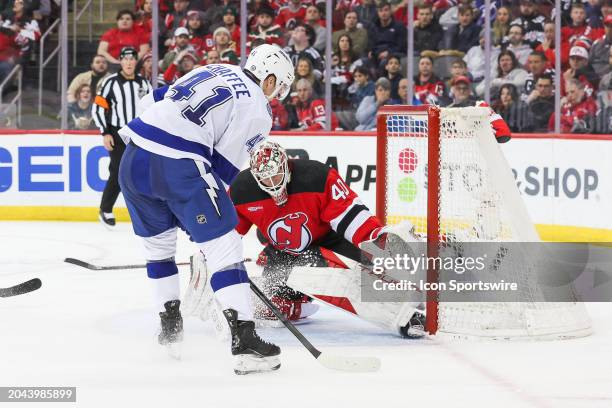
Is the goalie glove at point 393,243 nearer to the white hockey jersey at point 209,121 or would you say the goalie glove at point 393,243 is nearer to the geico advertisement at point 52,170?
the white hockey jersey at point 209,121

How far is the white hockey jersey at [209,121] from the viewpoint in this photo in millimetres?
3498

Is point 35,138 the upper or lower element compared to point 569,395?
upper

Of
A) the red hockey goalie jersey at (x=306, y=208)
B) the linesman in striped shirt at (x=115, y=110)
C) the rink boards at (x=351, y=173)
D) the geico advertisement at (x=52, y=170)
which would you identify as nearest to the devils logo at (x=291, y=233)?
the red hockey goalie jersey at (x=306, y=208)

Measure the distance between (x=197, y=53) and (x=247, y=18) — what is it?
0.46m

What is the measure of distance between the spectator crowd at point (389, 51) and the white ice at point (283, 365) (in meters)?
3.20

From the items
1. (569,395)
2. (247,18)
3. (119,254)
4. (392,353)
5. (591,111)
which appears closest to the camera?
(569,395)

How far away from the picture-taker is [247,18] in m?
8.23

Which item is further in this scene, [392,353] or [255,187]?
[255,187]

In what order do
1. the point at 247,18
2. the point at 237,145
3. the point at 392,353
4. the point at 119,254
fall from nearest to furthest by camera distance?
the point at 237,145 → the point at 392,353 → the point at 119,254 → the point at 247,18

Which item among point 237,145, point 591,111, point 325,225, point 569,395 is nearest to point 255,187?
point 325,225

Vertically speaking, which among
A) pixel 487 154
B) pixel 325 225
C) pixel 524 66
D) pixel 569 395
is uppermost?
pixel 524 66

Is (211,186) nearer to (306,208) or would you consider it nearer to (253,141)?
(253,141)

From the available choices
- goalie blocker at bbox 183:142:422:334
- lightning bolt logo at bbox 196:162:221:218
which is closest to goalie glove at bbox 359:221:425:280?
goalie blocker at bbox 183:142:422:334

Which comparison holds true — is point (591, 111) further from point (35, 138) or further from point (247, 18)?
point (35, 138)
